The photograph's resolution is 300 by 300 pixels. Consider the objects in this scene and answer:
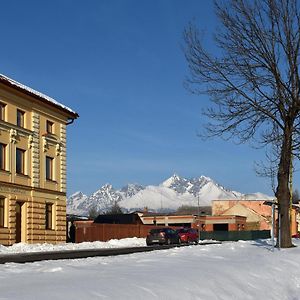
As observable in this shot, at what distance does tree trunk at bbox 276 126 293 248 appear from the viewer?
2369cm

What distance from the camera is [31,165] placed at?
4347cm

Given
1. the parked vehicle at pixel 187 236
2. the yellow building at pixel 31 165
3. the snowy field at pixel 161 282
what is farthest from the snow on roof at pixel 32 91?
the snowy field at pixel 161 282

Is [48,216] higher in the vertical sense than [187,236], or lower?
higher

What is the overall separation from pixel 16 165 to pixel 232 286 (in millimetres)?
32518

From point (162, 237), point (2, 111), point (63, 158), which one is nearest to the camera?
point (2, 111)

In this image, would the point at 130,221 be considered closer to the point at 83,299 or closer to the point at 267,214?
the point at 267,214

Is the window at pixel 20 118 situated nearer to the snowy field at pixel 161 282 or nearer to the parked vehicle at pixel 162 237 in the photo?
the parked vehicle at pixel 162 237

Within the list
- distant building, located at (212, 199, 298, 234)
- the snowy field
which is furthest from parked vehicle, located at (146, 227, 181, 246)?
distant building, located at (212, 199, 298, 234)

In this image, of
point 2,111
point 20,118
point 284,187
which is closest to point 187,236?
point 20,118

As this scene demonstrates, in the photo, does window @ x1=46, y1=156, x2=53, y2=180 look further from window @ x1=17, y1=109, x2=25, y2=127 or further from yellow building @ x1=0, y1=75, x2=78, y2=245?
window @ x1=17, y1=109, x2=25, y2=127

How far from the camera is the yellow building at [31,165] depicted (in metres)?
40.2

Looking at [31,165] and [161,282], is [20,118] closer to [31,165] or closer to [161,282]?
[31,165]

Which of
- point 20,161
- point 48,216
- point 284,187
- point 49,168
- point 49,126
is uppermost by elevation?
point 49,126

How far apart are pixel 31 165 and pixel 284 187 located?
2393 centimetres
